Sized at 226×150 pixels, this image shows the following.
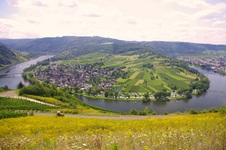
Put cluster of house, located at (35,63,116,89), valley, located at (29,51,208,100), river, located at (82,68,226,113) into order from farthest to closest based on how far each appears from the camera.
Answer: cluster of house, located at (35,63,116,89) → valley, located at (29,51,208,100) → river, located at (82,68,226,113)

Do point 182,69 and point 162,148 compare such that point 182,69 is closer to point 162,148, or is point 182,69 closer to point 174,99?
point 174,99

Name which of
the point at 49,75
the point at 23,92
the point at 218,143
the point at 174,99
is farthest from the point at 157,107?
the point at 49,75

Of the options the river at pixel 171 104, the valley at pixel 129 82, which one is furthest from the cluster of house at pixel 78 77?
the river at pixel 171 104

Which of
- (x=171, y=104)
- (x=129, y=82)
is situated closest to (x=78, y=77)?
(x=129, y=82)

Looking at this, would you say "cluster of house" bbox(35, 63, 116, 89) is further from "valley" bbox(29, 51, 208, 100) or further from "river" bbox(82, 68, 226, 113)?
"river" bbox(82, 68, 226, 113)

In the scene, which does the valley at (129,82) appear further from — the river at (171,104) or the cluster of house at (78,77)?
the river at (171,104)

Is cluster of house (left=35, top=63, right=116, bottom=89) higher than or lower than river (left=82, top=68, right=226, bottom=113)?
higher

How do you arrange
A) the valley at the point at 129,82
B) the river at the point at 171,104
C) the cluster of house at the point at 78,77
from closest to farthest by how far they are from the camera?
the river at the point at 171,104 < the valley at the point at 129,82 < the cluster of house at the point at 78,77

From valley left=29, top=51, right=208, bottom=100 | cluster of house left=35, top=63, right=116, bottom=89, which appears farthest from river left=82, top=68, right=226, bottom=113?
cluster of house left=35, top=63, right=116, bottom=89
